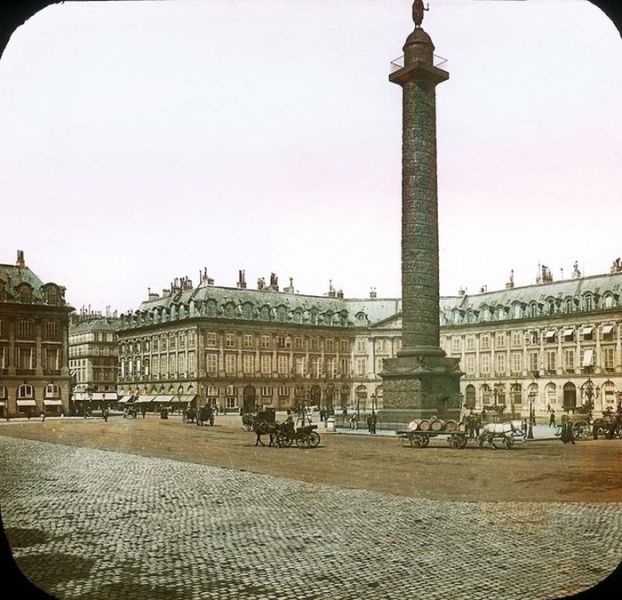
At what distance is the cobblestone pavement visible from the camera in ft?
29.9

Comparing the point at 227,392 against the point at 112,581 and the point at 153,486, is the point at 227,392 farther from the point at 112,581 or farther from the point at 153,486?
the point at 112,581

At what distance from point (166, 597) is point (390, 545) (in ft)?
11.8

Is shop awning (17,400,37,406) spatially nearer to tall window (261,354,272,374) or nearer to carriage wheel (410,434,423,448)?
carriage wheel (410,434,423,448)

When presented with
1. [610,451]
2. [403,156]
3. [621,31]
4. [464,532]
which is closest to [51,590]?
[464,532]

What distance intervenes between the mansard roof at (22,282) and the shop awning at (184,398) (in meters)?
34.0

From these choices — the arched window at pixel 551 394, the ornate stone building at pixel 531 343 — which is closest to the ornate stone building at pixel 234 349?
the ornate stone building at pixel 531 343

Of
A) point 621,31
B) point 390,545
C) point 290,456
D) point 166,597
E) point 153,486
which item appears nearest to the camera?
point 621,31

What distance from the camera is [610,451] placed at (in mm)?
22578

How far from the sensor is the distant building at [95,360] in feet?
144

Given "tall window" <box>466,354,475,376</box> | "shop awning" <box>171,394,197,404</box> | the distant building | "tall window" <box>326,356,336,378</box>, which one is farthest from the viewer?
"tall window" <box>326,356,336,378</box>

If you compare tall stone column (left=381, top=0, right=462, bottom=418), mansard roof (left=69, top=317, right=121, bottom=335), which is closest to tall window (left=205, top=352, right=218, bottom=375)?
mansard roof (left=69, top=317, right=121, bottom=335)

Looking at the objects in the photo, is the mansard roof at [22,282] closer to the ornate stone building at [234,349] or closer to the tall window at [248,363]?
the ornate stone building at [234,349]

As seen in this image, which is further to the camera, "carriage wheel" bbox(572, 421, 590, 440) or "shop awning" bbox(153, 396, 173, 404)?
"shop awning" bbox(153, 396, 173, 404)

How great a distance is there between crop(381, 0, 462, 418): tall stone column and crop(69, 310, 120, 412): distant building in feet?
61.1
